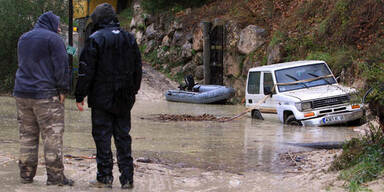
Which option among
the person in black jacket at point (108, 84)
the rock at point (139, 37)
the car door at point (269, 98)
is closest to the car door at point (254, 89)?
the car door at point (269, 98)

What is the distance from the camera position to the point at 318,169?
688cm

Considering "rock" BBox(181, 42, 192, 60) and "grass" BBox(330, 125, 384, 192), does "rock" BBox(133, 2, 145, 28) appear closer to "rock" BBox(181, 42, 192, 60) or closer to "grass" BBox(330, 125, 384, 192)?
"rock" BBox(181, 42, 192, 60)

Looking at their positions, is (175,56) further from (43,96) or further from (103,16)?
(43,96)

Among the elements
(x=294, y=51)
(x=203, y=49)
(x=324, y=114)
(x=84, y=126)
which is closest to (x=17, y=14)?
(x=203, y=49)

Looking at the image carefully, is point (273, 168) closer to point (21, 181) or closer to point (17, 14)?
point (21, 181)

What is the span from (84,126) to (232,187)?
789 cm

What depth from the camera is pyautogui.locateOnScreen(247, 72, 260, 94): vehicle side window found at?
637 inches

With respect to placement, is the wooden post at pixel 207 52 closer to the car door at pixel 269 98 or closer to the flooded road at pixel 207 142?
the flooded road at pixel 207 142

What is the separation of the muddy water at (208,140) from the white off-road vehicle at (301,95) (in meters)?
0.34

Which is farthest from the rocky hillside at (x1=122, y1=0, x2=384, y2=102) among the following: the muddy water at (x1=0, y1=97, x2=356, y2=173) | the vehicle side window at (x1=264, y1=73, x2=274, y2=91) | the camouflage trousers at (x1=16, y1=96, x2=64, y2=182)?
the camouflage trousers at (x1=16, y1=96, x2=64, y2=182)

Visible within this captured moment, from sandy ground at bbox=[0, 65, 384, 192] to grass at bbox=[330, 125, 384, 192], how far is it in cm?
12

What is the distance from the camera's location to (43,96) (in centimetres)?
604

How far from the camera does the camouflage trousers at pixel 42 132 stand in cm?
605

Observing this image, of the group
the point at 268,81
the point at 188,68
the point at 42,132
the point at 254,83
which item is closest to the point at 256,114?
the point at 254,83
